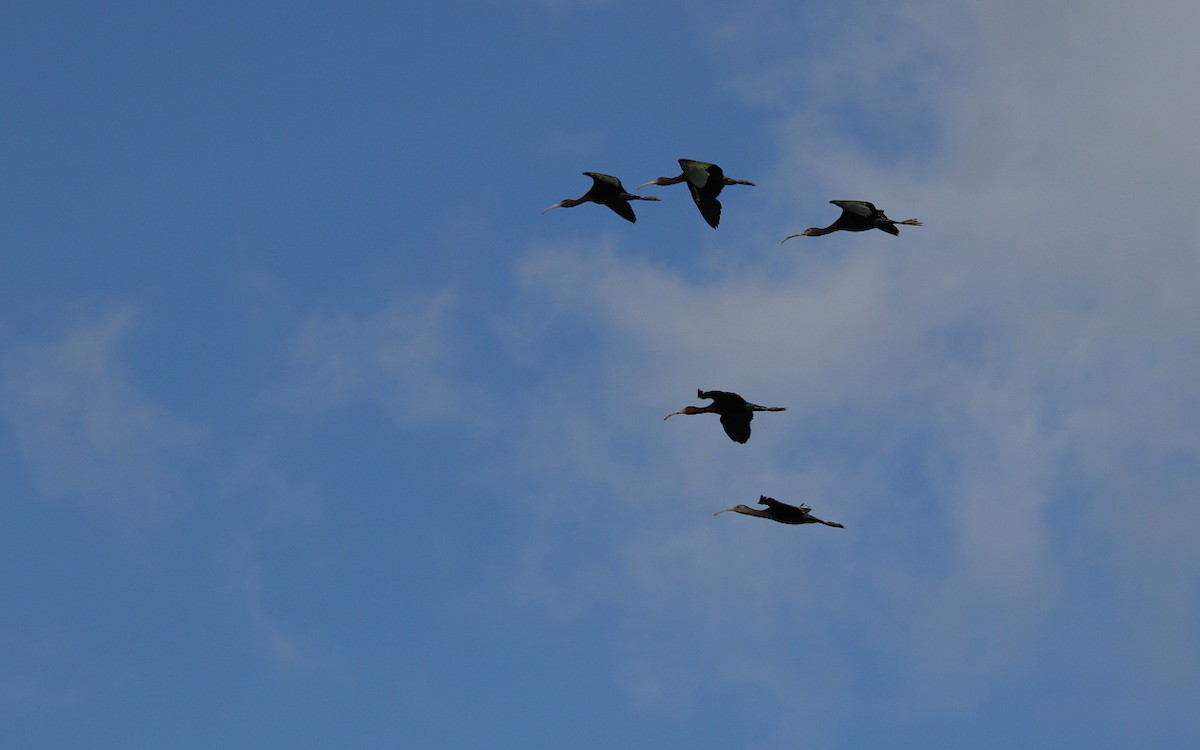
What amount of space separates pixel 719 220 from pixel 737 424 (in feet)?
16.4

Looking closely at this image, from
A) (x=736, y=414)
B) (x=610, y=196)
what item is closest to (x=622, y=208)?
(x=610, y=196)

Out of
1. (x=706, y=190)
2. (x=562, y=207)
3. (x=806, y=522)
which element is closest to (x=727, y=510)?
(x=806, y=522)

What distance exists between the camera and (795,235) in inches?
1515

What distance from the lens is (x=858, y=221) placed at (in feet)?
122

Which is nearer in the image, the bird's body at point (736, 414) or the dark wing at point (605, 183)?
the bird's body at point (736, 414)

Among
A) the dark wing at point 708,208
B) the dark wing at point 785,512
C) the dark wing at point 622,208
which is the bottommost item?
the dark wing at point 785,512

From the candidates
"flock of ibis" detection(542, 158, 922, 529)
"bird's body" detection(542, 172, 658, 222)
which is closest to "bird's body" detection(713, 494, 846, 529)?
"flock of ibis" detection(542, 158, 922, 529)

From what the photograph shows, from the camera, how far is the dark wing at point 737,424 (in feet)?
113

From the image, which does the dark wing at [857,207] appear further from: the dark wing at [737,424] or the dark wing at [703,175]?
the dark wing at [737,424]

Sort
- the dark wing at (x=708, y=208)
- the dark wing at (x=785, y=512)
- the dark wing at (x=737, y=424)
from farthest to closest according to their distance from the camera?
the dark wing at (x=708, y=208) → the dark wing at (x=737, y=424) → the dark wing at (x=785, y=512)

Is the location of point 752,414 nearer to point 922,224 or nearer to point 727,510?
point 727,510

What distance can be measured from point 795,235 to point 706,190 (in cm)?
389

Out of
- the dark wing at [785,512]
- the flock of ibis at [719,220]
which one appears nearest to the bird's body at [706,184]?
the flock of ibis at [719,220]

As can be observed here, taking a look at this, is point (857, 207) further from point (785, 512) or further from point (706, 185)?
point (785, 512)
